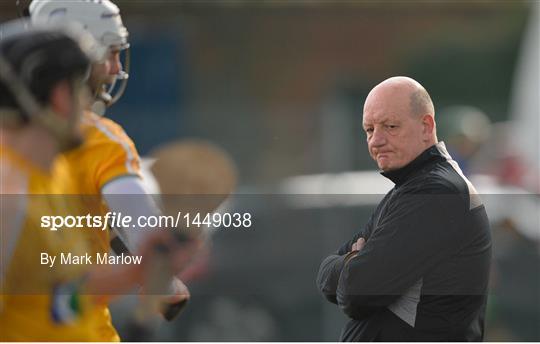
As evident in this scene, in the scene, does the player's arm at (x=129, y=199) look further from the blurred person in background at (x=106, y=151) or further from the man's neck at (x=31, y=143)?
the man's neck at (x=31, y=143)

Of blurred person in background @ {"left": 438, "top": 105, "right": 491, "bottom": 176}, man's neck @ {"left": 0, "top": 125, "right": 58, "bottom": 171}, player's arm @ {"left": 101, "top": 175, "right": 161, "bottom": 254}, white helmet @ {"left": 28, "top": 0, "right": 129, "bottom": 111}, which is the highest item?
white helmet @ {"left": 28, "top": 0, "right": 129, "bottom": 111}

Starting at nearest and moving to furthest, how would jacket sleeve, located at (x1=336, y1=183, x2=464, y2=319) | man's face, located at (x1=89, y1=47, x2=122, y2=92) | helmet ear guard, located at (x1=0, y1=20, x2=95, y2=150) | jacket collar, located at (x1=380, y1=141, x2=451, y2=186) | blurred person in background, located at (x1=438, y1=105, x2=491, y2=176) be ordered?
helmet ear guard, located at (x1=0, y1=20, x2=95, y2=150) → jacket sleeve, located at (x1=336, y1=183, x2=464, y2=319) → jacket collar, located at (x1=380, y1=141, x2=451, y2=186) → man's face, located at (x1=89, y1=47, x2=122, y2=92) → blurred person in background, located at (x1=438, y1=105, x2=491, y2=176)

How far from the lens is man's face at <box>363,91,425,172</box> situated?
4.65 meters

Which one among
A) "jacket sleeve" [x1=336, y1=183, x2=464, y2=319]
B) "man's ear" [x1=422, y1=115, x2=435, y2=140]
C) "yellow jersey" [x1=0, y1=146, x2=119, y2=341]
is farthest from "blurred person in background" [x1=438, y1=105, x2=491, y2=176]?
"yellow jersey" [x1=0, y1=146, x2=119, y2=341]

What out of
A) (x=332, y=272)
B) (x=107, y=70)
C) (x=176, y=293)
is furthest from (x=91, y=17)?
(x=332, y=272)

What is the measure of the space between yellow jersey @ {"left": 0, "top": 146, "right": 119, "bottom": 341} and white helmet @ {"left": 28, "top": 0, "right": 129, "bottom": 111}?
3.07 feet

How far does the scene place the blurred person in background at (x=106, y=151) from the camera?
4.69 m

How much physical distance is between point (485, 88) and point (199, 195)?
22427mm

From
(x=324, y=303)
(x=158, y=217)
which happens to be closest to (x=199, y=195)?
(x=158, y=217)

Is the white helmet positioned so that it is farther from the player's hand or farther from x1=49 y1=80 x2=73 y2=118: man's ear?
x1=49 y1=80 x2=73 y2=118: man's ear

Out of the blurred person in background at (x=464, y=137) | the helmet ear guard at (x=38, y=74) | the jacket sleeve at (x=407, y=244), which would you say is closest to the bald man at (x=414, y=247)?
the jacket sleeve at (x=407, y=244)

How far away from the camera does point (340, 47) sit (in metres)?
34.7

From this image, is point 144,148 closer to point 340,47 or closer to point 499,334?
point 499,334

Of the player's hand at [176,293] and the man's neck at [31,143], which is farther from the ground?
the man's neck at [31,143]
